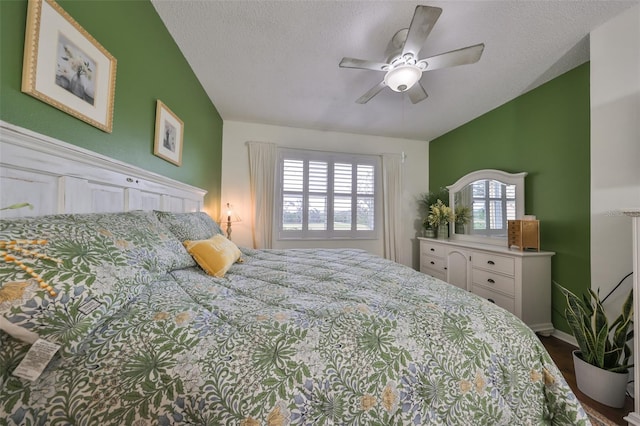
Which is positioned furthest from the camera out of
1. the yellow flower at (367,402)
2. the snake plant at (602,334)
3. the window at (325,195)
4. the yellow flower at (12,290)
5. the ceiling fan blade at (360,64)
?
the window at (325,195)

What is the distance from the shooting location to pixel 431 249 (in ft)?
11.6

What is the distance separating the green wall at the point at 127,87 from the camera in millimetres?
851

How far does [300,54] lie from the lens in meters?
2.11

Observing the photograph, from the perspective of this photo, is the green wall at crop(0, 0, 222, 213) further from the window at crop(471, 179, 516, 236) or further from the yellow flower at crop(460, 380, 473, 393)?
the window at crop(471, 179, 516, 236)

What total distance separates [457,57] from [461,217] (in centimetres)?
243

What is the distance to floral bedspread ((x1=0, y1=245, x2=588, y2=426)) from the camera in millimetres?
576

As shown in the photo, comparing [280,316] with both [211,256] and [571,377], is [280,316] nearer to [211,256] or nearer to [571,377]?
[211,256]

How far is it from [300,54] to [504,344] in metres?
2.45

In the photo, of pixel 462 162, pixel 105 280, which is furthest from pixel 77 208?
pixel 462 162

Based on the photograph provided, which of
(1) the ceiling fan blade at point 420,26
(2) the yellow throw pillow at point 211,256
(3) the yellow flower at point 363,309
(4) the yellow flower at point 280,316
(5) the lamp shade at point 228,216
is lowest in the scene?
(4) the yellow flower at point 280,316

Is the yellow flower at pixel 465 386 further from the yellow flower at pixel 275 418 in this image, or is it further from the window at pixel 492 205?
the window at pixel 492 205

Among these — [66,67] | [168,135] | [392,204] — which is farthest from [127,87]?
[392,204]

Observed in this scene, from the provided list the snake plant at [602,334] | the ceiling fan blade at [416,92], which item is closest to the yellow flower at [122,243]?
the ceiling fan blade at [416,92]

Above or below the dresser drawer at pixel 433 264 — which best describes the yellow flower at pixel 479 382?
above
